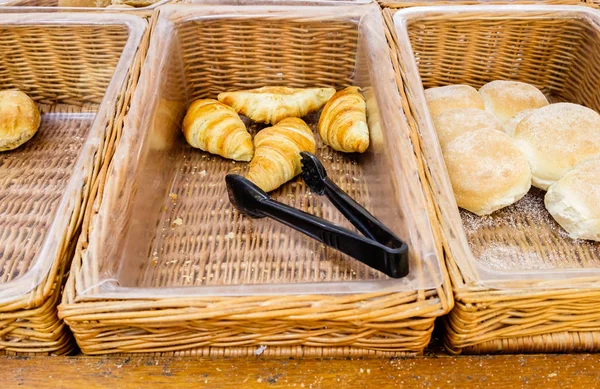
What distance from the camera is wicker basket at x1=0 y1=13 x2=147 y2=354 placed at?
0.77 meters

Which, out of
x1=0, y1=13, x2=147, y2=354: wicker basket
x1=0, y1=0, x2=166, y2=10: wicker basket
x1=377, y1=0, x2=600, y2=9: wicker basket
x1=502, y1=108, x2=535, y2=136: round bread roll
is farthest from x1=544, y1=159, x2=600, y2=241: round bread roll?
x1=0, y1=0, x2=166, y2=10: wicker basket

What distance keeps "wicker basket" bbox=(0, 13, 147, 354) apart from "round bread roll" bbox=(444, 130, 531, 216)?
0.76m

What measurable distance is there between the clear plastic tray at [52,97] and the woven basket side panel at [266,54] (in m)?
0.18

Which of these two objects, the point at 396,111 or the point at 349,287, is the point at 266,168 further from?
the point at 349,287

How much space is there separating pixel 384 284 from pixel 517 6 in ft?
3.31

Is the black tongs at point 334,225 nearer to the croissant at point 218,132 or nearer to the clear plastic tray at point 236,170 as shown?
the clear plastic tray at point 236,170

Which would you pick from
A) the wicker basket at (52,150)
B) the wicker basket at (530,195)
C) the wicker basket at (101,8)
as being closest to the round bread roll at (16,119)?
the wicker basket at (52,150)

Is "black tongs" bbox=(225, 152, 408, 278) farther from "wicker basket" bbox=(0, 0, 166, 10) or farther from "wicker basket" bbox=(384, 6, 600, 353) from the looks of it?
"wicker basket" bbox=(0, 0, 166, 10)

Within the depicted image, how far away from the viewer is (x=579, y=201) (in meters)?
1.00

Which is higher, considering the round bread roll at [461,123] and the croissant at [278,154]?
the round bread roll at [461,123]

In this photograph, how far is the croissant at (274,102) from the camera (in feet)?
4.22

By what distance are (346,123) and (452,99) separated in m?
0.32

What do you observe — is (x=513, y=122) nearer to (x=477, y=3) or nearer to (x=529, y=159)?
(x=529, y=159)

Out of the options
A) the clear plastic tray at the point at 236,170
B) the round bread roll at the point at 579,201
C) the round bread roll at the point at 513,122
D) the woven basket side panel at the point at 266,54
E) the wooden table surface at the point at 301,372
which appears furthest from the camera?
the woven basket side panel at the point at 266,54
